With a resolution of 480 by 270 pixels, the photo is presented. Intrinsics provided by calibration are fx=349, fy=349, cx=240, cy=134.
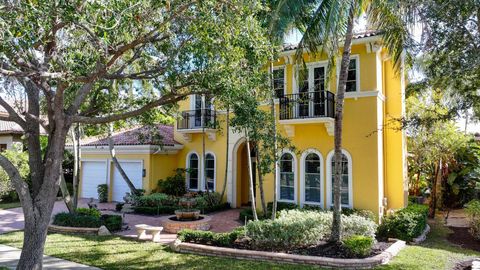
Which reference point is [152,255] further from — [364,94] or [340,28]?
[364,94]

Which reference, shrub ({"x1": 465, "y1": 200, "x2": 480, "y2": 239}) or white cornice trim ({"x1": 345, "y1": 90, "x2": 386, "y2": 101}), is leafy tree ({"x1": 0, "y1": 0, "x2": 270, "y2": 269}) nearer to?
white cornice trim ({"x1": 345, "y1": 90, "x2": 386, "y2": 101})

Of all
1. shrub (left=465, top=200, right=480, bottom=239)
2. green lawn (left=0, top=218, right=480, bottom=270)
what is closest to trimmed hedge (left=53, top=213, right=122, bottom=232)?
green lawn (left=0, top=218, right=480, bottom=270)

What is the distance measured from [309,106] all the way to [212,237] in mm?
8086

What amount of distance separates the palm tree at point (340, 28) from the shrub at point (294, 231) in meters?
0.67

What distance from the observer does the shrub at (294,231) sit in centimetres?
1055

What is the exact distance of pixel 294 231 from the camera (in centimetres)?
1062

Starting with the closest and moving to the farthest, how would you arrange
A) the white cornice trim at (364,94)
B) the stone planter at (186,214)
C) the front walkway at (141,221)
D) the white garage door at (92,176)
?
the front walkway at (141,221) → the stone planter at (186,214) → the white cornice trim at (364,94) → the white garage door at (92,176)

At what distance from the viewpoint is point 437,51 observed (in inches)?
353

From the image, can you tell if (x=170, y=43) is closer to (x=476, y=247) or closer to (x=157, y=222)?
(x=157, y=222)

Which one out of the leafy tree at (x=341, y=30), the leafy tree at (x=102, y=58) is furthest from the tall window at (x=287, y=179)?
the leafy tree at (x=102, y=58)

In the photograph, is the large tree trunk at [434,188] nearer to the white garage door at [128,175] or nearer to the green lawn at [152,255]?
the green lawn at [152,255]

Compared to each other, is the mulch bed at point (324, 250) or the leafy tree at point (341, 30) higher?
the leafy tree at point (341, 30)

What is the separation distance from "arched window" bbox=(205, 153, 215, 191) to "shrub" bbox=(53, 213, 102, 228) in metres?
7.90

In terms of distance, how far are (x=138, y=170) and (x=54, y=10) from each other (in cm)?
1712
